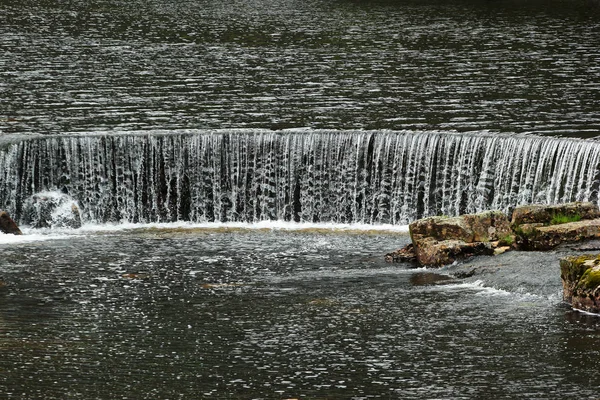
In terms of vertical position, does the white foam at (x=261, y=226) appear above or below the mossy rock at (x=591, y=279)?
below

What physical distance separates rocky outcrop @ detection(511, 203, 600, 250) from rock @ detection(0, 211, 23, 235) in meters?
13.3

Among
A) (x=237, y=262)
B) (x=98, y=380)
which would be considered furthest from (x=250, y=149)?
(x=98, y=380)

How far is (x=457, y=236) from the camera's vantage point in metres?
28.8

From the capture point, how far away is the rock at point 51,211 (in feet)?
116

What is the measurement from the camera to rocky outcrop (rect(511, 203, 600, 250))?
27.6 m

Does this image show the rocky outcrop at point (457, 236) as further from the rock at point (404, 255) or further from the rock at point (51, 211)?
the rock at point (51, 211)

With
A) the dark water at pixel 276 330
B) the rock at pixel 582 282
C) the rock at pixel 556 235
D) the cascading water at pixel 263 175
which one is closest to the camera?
the dark water at pixel 276 330

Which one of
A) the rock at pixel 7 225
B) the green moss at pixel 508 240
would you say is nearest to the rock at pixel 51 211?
the rock at pixel 7 225

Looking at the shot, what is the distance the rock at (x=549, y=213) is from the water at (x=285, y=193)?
2.41 meters

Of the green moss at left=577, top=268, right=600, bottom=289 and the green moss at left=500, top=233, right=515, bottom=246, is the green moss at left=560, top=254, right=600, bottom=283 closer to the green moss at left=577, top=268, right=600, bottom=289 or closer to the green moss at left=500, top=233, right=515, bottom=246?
the green moss at left=577, top=268, right=600, bottom=289

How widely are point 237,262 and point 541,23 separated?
38.8m

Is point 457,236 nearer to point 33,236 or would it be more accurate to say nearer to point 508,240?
point 508,240

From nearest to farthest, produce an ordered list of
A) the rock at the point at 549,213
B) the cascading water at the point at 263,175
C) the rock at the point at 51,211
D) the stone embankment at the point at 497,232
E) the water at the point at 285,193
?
the water at the point at 285,193, the stone embankment at the point at 497,232, the rock at the point at 549,213, the rock at the point at 51,211, the cascading water at the point at 263,175

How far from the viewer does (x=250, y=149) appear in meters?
36.8
